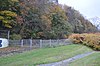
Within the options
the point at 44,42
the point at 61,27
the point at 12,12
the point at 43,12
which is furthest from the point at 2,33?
the point at 61,27

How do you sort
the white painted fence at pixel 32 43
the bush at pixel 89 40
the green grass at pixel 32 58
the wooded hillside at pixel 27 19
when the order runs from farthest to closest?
the bush at pixel 89 40, the wooded hillside at pixel 27 19, the white painted fence at pixel 32 43, the green grass at pixel 32 58

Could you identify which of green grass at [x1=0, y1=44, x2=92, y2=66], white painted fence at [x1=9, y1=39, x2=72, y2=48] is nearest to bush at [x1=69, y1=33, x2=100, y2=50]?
white painted fence at [x1=9, y1=39, x2=72, y2=48]

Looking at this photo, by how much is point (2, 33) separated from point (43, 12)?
883 centimetres

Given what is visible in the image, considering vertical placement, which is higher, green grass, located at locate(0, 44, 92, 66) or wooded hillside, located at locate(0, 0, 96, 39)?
wooded hillside, located at locate(0, 0, 96, 39)

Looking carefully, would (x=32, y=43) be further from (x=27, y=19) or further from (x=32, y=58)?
(x=32, y=58)

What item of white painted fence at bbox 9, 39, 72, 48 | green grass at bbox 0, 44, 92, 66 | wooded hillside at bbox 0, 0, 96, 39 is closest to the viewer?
green grass at bbox 0, 44, 92, 66

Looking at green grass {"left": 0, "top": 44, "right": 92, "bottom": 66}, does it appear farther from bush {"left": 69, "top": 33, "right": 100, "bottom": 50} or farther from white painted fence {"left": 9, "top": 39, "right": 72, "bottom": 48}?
bush {"left": 69, "top": 33, "right": 100, "bottom": 50}

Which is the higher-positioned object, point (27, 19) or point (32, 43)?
point (27, 19)

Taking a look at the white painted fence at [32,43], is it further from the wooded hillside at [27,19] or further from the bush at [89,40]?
the bush at [89,40]

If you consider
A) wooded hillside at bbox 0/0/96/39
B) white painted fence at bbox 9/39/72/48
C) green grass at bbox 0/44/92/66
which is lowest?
green grass at bbox 0/44/92/66

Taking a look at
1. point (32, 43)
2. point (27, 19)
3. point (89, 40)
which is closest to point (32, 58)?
point (32, 43)

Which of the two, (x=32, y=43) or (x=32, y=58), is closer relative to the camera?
(x=32, y=58)

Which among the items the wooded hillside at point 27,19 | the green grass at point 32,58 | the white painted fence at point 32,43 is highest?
the wooded hillside at point 27,19

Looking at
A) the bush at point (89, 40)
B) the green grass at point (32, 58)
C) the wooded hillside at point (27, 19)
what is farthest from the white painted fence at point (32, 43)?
the bush at point (89, 40)
